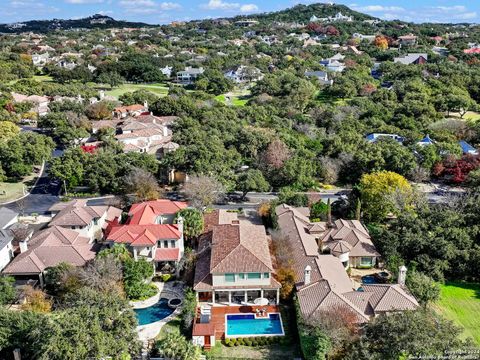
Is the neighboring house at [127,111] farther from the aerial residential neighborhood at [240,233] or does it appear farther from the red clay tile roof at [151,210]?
the red clay tile roof at [151,210]

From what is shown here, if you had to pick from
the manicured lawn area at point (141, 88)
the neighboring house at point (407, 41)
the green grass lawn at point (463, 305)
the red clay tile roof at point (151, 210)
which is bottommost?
the green grass lawn at point (463, 305)

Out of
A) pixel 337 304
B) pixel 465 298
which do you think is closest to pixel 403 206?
pixel 465 298

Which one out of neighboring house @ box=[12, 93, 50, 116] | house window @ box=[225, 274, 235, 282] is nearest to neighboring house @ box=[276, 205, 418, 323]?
house window @ box=[225, 274, 235, 282]

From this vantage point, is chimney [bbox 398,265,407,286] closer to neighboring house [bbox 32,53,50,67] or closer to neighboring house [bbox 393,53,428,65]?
neighboring house [bbox 393,53,428,65]

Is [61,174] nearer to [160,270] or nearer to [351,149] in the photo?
[160,270]

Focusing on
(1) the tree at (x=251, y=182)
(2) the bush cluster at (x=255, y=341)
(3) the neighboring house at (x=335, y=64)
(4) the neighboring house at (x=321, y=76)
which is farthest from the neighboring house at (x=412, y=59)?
(2) the bush cluster at (x=255, y=341)
